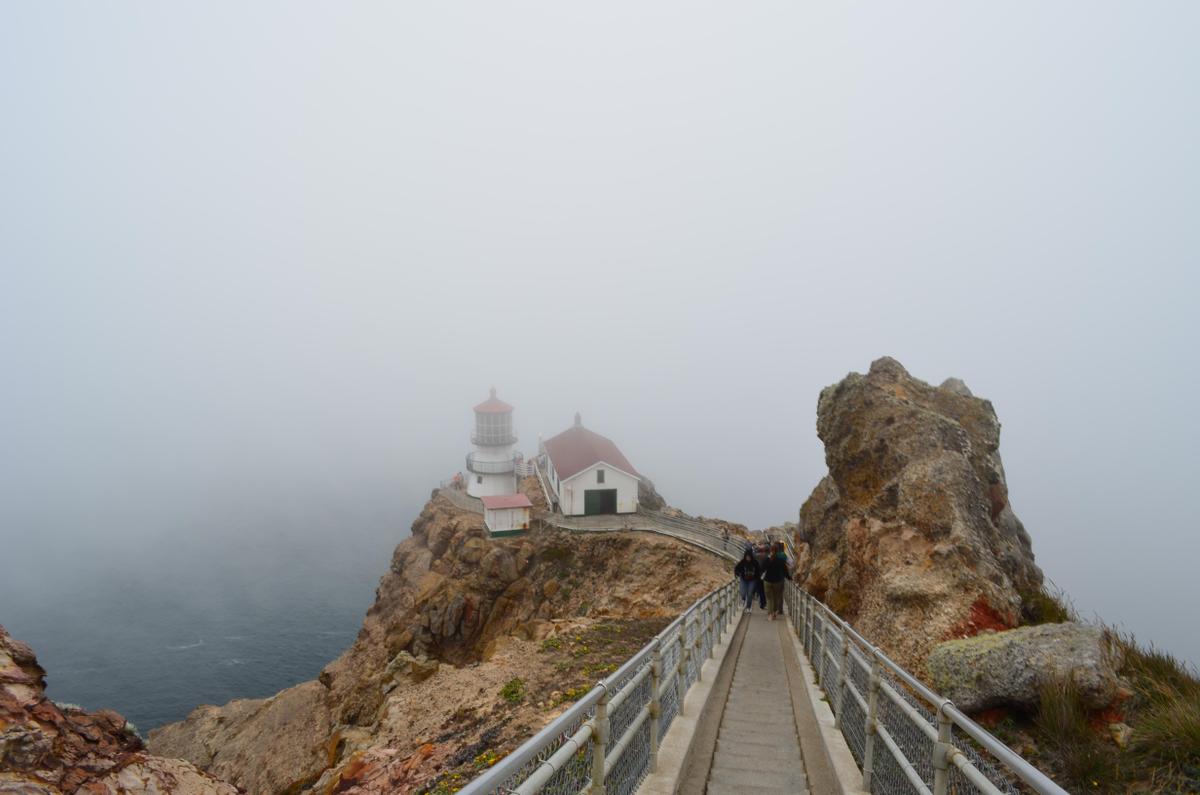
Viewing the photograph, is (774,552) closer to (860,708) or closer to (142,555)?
(860,708)

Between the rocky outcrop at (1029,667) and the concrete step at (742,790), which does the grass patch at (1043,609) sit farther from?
the concrete step at (742,790)

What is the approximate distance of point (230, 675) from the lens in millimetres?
56875

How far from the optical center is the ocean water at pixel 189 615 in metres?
55.8

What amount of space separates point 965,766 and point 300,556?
467ft

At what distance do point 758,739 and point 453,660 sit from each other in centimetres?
2864

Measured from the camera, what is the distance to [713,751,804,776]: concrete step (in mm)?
6238

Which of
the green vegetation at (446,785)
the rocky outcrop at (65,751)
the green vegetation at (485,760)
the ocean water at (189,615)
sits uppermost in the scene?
the rocky outcrop at (65,751)

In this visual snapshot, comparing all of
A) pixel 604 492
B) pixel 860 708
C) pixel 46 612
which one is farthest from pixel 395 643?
pixel 46 612

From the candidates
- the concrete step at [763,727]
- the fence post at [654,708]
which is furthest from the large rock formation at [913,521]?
the fence post at [654,708]

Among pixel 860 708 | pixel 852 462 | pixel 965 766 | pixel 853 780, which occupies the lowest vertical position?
pixel 853 780

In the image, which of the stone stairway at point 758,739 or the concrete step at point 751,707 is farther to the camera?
the concrete step at point 751,707

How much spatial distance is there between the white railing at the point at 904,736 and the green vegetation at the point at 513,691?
5681 millimetres

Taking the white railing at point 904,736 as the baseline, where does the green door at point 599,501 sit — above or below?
above

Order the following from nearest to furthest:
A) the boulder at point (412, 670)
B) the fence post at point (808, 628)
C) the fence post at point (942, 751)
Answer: the fence post at point (942, 751)
the fence post at point (808, 628)
the boulder at point (412, 670)
